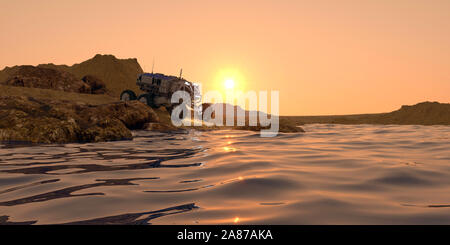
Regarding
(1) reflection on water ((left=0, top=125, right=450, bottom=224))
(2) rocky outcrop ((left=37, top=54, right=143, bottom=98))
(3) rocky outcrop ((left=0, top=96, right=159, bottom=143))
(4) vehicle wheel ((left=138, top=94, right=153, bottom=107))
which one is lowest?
(1) reflection on water ((left=0, top=125, right=450, bottom=224))

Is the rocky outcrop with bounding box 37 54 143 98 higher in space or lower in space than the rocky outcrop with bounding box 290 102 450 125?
higher

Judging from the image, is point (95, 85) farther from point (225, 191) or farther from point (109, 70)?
point (225, 191)

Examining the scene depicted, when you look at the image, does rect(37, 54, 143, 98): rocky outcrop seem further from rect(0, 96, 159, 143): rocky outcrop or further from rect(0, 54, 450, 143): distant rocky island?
rect(0, 96, 159, 143): rocky outcrop

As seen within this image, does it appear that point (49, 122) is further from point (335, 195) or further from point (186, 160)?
point (335, 195)

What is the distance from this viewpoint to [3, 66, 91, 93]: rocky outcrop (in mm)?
24812

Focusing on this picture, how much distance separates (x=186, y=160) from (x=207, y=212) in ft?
9.43

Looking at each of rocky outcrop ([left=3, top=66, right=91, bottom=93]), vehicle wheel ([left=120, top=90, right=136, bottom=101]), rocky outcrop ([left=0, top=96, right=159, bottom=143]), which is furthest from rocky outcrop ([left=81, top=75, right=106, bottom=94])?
rocky outcrop ([left=0, top=96, right=159, bottom=143])

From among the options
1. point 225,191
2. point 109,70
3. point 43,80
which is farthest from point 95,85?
point 225,191

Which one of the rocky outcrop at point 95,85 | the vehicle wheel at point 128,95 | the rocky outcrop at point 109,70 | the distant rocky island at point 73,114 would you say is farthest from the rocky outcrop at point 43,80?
the rocky outcrop at point 109,70

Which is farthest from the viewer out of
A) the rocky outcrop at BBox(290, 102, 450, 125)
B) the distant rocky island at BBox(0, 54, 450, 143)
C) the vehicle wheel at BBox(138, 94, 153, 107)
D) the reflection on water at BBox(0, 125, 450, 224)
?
the rocky outcrop at BBox(290, 102, 450, 125)

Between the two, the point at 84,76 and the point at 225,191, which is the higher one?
the point at 84,76

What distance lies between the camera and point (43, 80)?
2561cm
